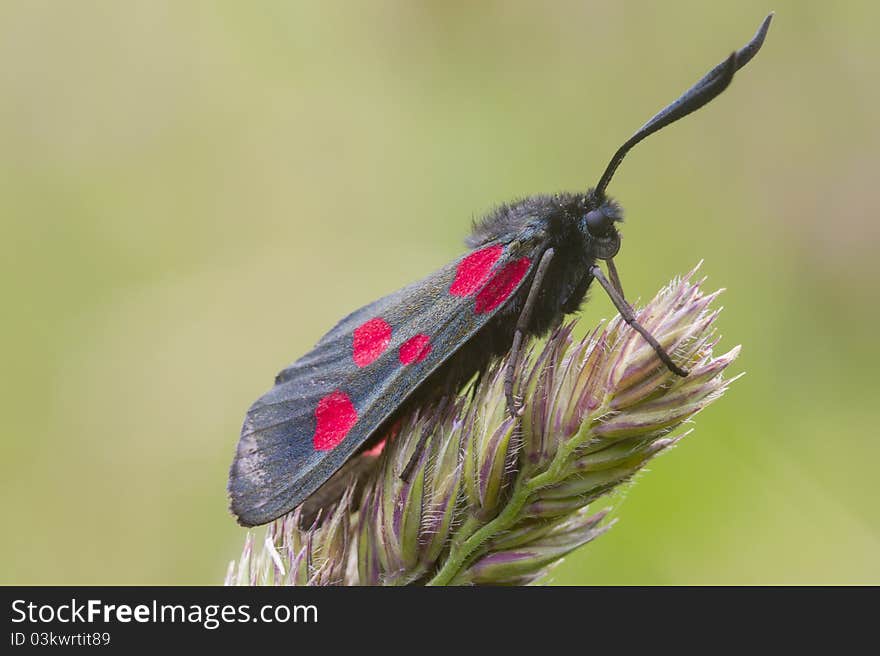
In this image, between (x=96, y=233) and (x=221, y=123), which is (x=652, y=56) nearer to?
(x=221, y=123)

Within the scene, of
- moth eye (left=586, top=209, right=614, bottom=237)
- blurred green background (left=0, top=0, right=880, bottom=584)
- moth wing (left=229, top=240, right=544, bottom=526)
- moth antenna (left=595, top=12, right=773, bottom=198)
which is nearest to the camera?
moth antenna (left=595, top=12, right=773, bottom=198)

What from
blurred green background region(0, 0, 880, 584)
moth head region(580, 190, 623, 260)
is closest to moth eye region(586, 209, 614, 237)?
moth head region(580, 190, 623, 260)

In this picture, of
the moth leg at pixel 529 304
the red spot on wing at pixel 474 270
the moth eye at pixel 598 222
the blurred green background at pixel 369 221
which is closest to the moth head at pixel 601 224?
the moth eye at pixel 598 222

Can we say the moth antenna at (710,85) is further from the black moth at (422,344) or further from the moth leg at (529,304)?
the moth leg at (529,304)

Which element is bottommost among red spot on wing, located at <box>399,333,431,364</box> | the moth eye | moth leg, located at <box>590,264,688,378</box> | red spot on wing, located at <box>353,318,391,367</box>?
moth leg, located at <box>590,264,688,378</box>

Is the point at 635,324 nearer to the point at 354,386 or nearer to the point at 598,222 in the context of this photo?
the point at 598,222

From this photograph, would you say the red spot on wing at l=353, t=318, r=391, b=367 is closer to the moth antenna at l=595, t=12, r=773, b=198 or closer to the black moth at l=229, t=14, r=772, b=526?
the black moth at l=229, t=14, r=772, b=526

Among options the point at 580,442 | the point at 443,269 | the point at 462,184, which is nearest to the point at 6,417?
the point at 462,184

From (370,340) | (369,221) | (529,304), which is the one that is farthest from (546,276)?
(369,221)
